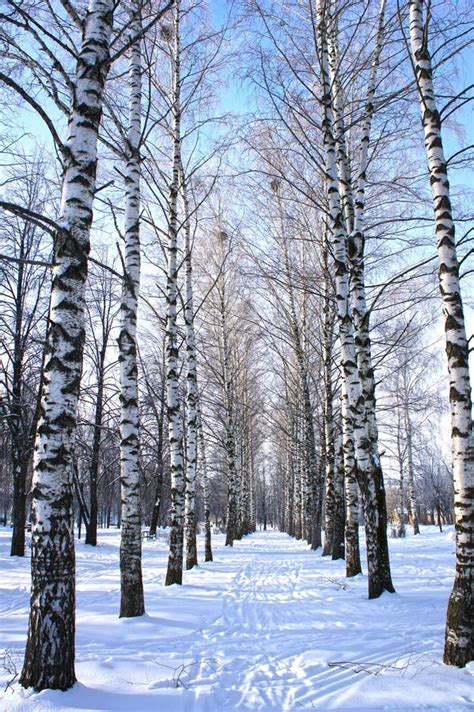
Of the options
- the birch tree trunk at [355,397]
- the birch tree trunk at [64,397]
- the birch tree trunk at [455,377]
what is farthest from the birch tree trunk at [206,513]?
the birch tree trunk at [64,397]

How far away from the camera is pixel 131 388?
242 inches

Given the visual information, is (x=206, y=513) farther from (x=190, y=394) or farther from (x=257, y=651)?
(x=257, y=651)

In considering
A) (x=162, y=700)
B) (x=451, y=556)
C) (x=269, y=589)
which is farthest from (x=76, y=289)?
(x=451, y=556)

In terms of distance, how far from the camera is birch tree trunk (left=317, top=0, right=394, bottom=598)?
6699 mm

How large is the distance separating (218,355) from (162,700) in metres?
17.2

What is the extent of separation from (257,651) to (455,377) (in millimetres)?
3177

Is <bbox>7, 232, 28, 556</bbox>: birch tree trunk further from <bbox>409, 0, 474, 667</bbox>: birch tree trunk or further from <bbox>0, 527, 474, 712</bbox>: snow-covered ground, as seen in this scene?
<bbox>409, 0, 474, 667</bbox>: birch tree trunk

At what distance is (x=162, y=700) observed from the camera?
9.95 feet

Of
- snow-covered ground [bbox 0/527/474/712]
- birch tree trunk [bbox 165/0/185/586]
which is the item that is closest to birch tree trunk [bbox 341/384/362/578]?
snow-covered ground [bbox 0/527/474/712]

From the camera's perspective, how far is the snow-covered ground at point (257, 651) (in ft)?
10.0

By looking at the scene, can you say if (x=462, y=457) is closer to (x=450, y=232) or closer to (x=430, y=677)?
(x=430, y=677)

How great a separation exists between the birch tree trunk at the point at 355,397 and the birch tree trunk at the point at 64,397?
435 cm

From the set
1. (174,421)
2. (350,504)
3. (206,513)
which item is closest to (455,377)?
(174,421)

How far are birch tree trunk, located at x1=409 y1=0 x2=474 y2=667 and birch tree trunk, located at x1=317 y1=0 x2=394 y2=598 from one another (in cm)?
Result: 245
